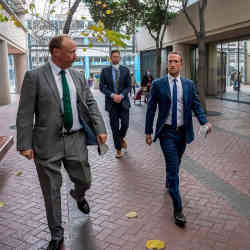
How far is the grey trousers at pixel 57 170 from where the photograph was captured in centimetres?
308

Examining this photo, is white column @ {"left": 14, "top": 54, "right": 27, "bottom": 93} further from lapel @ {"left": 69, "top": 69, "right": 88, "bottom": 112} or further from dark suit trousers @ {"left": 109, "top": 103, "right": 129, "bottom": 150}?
lapel @ {"left": 69, "top": 69, "right": 88, "bottom": 112}

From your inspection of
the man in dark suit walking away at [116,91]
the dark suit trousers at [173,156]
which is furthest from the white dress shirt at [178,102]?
the man in dark suit walking away at [116,91]

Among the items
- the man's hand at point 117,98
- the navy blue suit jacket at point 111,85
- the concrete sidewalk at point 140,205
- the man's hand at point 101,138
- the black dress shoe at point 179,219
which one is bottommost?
the concrete sidewalk at point 140,205

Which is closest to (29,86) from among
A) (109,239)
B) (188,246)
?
(109,239)

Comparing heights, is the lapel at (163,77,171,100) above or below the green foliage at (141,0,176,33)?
below

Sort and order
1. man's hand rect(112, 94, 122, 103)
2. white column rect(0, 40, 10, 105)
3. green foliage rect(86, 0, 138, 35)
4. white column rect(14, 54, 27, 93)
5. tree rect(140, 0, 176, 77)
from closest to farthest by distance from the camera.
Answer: man's hand rect(112, 94, 122, 103)
green foliage rect(86, 0, 138, 35)
tree rect(140, 0, 176, 77)
white column rect(0, 40, 10, 105)
white column rect(14, 54, 27, 93)

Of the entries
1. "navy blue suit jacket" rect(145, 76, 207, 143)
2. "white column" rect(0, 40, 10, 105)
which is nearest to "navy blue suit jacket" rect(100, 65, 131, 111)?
"navy blue suit jacket" rect(145, 76, 207, 143)

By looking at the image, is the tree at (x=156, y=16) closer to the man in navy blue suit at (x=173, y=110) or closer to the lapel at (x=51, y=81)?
the man in navy blue suit at (x=173, y=110)

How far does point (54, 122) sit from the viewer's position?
305 centimetres

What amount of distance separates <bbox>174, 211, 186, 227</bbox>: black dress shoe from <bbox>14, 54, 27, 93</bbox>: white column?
28209 millimetres

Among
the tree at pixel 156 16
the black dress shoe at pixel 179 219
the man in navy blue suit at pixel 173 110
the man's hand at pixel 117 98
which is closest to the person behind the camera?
the black dress shoe at pixel 179 219

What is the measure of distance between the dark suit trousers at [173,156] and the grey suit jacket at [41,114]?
1139mm

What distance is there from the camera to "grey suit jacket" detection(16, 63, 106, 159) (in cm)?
296

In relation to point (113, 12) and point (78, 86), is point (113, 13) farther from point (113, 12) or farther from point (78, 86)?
point (78, 86)
